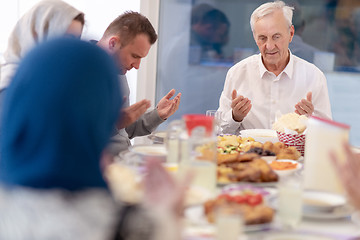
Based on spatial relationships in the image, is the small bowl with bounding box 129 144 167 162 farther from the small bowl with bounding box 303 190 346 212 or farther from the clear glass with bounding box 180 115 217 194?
the small bowl with bounding box 303 190 346 212

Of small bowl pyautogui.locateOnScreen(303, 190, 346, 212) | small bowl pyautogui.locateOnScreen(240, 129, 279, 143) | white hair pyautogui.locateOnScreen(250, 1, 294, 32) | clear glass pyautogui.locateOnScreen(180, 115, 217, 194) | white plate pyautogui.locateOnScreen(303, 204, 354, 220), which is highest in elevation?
white hair pyautogui.locateOnScreen(250, 1, 294, 32)

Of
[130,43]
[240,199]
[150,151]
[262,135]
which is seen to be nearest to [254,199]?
[240,199]

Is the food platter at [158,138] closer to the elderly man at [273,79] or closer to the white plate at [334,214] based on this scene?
the elderly man at [273,79]

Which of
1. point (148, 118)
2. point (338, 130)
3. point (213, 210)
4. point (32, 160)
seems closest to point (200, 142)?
point (213, 210)

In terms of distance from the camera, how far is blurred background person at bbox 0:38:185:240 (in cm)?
112

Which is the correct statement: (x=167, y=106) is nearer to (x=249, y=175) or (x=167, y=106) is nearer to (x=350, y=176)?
(x=249, y=175)

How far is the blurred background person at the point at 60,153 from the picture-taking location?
3.69 ft

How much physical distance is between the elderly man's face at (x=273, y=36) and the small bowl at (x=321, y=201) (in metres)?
2.08

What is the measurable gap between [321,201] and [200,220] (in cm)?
47

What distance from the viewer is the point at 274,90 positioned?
3703 mm

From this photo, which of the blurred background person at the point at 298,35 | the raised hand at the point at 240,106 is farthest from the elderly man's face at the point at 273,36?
the blurred background person at the point at 298,35

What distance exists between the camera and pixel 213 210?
149 cm

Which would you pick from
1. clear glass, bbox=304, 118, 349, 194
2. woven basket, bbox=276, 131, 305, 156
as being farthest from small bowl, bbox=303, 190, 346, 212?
woven basket, bbox=276, 131, 305, 156

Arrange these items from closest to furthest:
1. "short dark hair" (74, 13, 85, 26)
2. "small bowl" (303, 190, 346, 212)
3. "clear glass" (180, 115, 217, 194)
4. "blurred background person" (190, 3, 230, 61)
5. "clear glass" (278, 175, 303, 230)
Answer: "clear glass" (278, 175, 303, 230) < "small bowl" (303, 190, 346, 212) < "clear glass" (180, 115, 217, 194) < "short dark hair" (74, 13, 85, 26) < "blurred background person" (190, 3, 230, 61)
